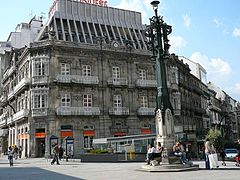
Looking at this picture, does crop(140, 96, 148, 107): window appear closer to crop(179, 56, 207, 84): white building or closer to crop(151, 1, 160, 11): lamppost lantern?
crop(151, 1, 160, 11): lamppost lantern

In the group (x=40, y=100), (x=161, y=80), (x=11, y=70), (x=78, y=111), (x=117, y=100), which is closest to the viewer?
(x=161, y=80)

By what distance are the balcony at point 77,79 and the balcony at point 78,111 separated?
3223 mm

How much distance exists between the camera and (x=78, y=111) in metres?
36.1

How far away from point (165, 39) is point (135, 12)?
1325 inches

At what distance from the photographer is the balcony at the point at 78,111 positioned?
35.3m

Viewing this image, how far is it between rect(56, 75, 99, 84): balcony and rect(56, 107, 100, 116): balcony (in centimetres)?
322

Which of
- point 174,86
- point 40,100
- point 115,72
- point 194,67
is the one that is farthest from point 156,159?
point 194,67

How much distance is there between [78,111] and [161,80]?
65.8 ft

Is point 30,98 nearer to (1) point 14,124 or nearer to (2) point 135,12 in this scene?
(1) point 14,124

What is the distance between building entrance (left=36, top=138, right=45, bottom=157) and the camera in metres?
35.6

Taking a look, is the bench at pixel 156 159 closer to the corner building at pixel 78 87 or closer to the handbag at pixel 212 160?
the handbag at pixel 212 160

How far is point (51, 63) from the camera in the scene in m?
36.8

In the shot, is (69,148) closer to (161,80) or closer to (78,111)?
(78,111)

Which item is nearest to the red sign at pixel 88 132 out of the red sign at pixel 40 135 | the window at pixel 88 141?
the window at pixel 88 141
